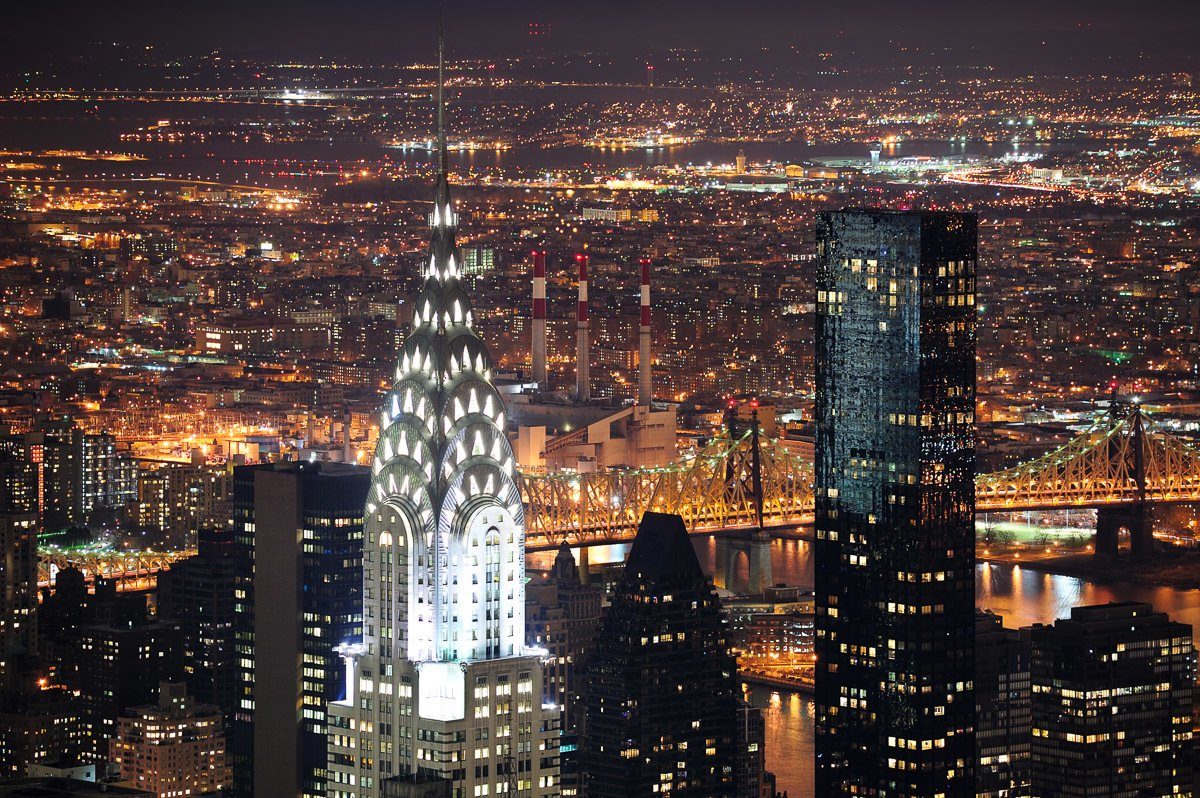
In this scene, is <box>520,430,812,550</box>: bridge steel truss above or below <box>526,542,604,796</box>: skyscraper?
above

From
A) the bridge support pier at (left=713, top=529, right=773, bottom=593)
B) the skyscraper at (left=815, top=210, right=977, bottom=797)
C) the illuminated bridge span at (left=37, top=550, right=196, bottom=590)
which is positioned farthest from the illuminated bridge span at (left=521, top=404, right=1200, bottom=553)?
the skyscraper at (left=815, top=210, right=977, bottom=797)

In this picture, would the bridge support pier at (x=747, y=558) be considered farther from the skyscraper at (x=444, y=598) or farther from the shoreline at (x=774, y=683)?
the skyscraper at (x=444, y=598)

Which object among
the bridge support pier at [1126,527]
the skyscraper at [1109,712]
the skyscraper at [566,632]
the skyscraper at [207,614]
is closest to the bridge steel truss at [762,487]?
the bridge support pier at [1126,527]

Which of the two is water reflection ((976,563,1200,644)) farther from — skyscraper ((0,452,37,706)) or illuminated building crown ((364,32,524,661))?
illuminated building crown ((364,32,524,661))

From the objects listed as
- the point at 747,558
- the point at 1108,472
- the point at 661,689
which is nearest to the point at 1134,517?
the point at 1108,472

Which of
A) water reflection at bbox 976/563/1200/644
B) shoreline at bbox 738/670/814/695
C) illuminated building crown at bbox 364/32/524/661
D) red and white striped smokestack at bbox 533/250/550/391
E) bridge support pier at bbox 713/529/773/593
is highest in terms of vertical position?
red and white striped smokestack at bbox 533/250/550/391

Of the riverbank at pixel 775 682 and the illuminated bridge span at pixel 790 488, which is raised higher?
the illuminated bridge span at pixel 790 488

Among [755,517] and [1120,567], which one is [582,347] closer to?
[755,517]
